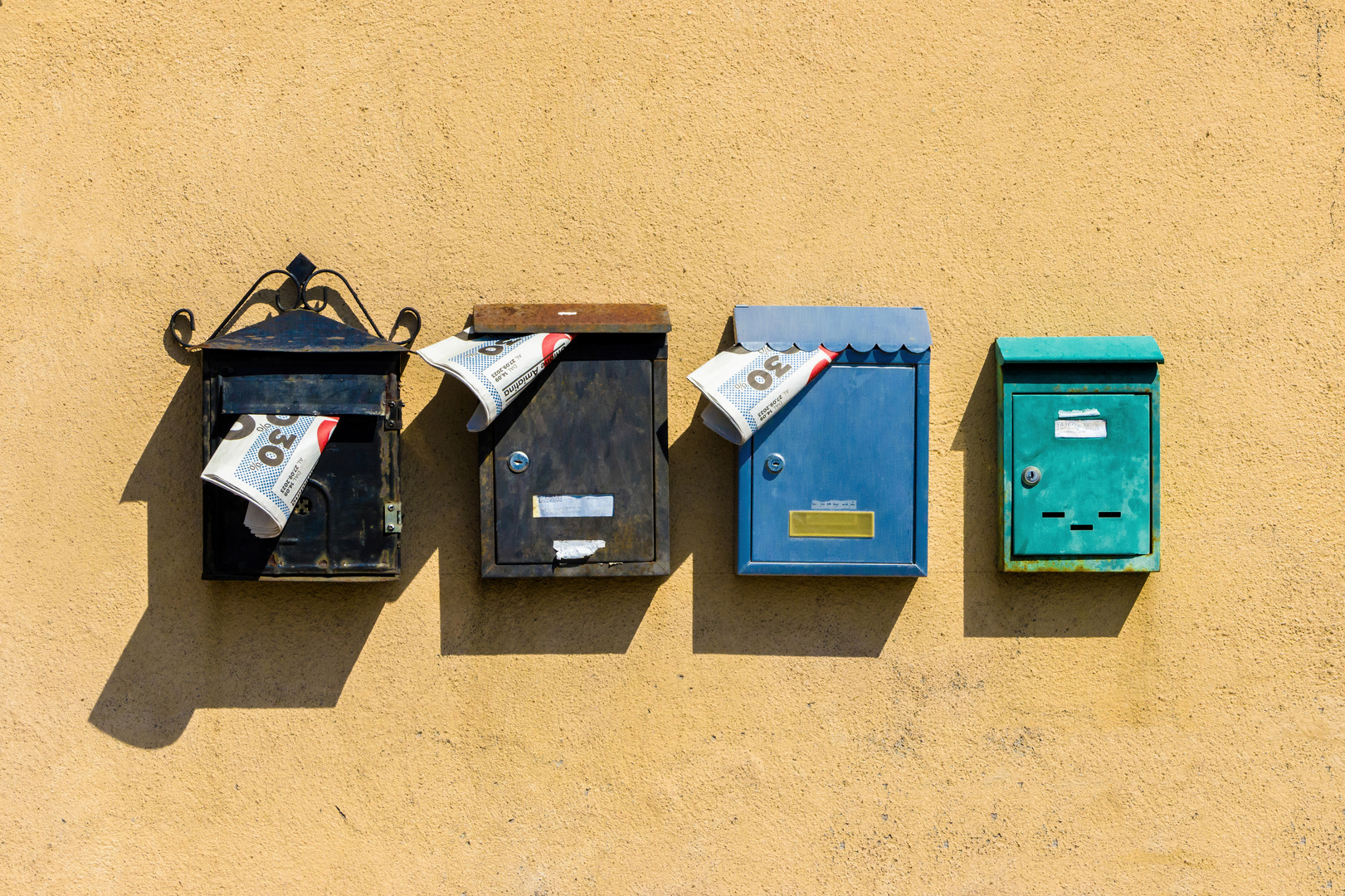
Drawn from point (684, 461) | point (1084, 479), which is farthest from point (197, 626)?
point (1084, 479)

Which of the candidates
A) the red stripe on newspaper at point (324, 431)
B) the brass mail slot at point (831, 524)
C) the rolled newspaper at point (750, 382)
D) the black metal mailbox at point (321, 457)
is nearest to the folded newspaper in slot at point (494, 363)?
the black metal mailbox at point (321, 457)

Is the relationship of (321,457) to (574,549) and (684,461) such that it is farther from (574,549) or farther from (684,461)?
(684,461)

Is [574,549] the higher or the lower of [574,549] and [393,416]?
the lower

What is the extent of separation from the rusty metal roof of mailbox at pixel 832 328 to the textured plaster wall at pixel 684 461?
0.13 metres

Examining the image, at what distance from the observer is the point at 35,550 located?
259 centimetres

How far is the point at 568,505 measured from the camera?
7.97 ft

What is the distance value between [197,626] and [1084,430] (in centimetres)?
272

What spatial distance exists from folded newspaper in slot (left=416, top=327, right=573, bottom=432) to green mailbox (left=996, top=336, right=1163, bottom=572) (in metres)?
1.36

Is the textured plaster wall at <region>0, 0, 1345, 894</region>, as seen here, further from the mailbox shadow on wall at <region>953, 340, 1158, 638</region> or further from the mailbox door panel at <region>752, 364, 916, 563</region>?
the mailbox door panel at <region>752, 364, 916, 563</region>

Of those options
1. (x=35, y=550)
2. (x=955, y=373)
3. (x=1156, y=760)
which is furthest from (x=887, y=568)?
Answer: (x=35, y=550)

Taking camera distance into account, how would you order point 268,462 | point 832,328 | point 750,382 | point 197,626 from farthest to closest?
point 197,626 < point 832,328 < point 750,382 < point 268,462

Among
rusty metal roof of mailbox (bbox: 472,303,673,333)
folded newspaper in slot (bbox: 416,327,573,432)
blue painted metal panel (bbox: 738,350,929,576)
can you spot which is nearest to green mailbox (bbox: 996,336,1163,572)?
blue painted metal panel (bbox: 738,350,929,576)

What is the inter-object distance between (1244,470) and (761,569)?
1557 millimetres

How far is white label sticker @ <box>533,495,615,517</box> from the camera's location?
2.43 m
